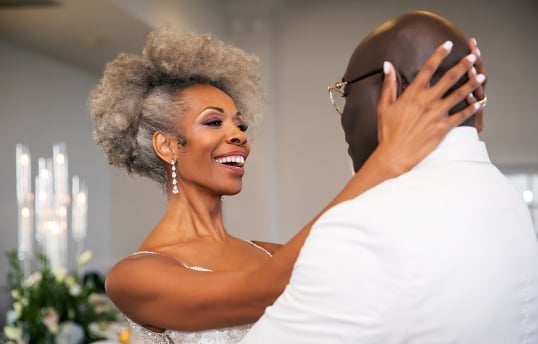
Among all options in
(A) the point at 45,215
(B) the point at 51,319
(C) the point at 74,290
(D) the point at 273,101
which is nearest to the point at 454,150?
(B) the point at 51,319

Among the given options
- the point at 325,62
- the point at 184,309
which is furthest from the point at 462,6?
the point at 184,309

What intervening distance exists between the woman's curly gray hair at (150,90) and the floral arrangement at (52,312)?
2.11 metres

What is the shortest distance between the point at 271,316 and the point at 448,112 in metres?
0.43

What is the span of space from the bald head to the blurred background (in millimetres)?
5170

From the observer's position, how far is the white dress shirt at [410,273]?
1170mm

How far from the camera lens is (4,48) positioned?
6.77 m

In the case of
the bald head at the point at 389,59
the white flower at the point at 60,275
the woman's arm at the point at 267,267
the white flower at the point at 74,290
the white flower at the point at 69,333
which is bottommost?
the white flower at the point at 69,333

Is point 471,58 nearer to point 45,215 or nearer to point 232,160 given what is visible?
point 232,160

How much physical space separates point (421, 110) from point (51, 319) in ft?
10.9

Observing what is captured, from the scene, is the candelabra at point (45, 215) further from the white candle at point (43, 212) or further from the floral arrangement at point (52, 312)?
the floral arrangement at point (52, 312)

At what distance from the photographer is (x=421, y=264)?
3.84 feet

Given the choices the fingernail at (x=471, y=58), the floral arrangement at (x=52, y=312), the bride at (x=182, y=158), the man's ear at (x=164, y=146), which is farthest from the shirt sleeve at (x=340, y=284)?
the floral arrangement at (x=52, y=312)

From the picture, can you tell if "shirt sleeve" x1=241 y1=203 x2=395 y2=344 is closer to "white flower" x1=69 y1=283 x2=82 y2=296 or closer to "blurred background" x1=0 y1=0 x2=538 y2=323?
"white flower" x1=69 y1=283 x2=82 y2=296

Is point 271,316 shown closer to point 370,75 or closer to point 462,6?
point 370,75
